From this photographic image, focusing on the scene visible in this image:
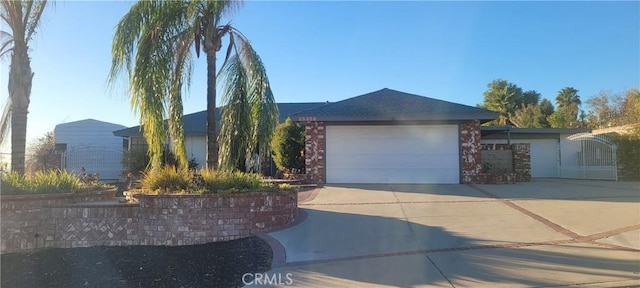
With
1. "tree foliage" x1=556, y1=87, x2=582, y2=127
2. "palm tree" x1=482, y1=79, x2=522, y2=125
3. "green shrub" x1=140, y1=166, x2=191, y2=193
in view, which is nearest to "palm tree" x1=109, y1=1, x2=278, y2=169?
"green shrub" x1=140, y1=166, x2=191, y2=193

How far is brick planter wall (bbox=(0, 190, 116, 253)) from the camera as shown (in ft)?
24.5

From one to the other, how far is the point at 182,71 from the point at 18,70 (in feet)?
10.4

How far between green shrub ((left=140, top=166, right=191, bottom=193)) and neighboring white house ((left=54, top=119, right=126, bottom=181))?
51.7 ft

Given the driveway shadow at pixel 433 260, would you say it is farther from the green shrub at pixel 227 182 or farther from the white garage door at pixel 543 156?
the white garage door at pixel 543 156

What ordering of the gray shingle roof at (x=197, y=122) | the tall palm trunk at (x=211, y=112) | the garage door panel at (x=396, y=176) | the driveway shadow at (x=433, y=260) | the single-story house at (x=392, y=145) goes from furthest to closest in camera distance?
the gray shingle roof at (x=197, y=122) < the garage door panel at (x=396, y=176) < the single-story house at (x=392, y=145) < the tall palm trunk at (x=211, y=112) < the driveway shadow at (x=433, y=260)

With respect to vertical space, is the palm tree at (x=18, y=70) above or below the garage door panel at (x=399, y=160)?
above

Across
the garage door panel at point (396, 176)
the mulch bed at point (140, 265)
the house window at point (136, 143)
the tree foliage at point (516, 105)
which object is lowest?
the mulch bed at point (140, 265)

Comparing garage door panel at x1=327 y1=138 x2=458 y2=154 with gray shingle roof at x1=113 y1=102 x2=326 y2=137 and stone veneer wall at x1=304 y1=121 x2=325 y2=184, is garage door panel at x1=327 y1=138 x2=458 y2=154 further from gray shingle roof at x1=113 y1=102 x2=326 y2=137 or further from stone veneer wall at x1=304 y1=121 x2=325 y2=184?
gray shingle roof at x1=113 y1=102 x2=326 y2=137

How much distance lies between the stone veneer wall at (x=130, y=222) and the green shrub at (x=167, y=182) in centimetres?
44

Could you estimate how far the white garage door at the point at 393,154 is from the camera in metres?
16.8

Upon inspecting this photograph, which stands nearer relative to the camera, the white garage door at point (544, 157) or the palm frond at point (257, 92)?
the palm frond at point (257, 92)

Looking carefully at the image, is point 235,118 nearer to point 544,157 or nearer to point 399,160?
point 399,160

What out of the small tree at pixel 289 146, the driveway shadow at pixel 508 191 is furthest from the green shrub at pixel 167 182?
the small tree at pixel 289 146

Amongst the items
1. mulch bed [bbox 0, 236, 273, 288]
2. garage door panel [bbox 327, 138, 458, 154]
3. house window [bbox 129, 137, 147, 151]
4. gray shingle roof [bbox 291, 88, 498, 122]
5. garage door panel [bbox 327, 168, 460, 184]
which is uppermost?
gray shingle roof [bbox 291, 88, 498, 122]
